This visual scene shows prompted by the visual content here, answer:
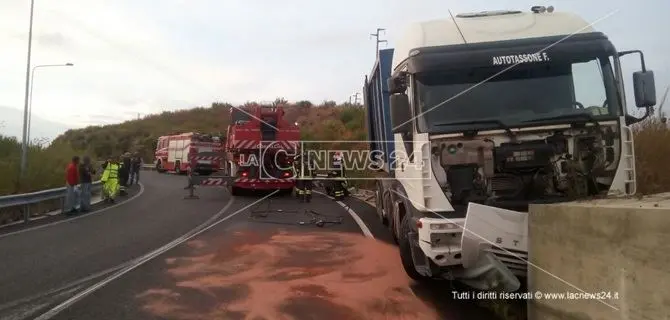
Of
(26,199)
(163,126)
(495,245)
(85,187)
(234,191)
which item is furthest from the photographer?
(163,126)

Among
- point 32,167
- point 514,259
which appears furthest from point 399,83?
point 32,167

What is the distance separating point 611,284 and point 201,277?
16.7ft

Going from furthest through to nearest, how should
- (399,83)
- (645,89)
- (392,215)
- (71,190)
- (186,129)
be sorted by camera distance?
(186,129) → (71,190) → (392,215) → (399,83) → (645,89)

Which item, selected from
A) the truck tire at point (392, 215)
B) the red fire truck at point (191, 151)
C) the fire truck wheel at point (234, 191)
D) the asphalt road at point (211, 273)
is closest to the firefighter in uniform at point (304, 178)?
the fire truck wheel at point (234, 191)

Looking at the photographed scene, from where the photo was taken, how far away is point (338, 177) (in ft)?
59.4

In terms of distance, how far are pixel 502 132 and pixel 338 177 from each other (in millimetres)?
12480

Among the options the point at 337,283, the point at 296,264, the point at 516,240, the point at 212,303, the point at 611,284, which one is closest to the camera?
the point at 611,284

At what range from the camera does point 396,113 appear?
20.6ft

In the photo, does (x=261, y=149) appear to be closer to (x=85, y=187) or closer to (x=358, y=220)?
(x=85, y=187)

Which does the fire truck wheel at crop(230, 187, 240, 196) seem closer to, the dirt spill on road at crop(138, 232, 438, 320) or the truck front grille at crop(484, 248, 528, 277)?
the dirt spill on road at crop(138, 232, 438, 320)

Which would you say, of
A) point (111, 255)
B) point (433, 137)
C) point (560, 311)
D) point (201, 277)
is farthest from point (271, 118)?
point (560, 311)

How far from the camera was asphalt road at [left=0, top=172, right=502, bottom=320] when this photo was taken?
229 inches

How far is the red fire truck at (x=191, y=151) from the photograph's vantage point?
35969 mm

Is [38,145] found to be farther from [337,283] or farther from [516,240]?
[516,240]
